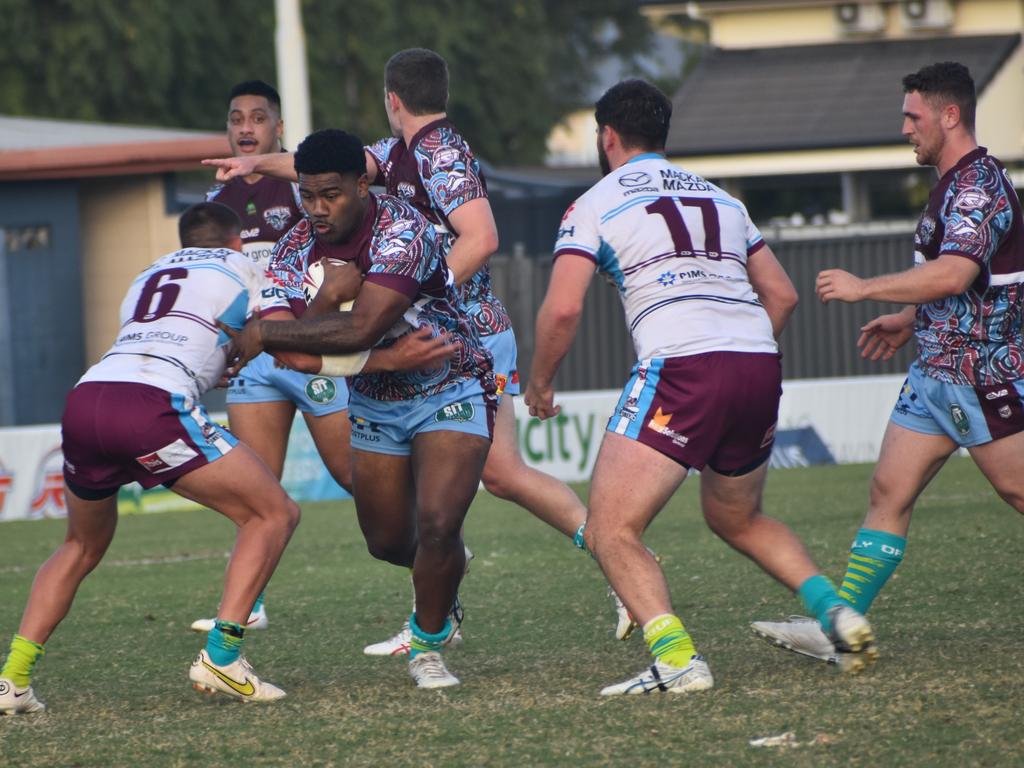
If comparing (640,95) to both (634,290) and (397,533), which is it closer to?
(634,290)

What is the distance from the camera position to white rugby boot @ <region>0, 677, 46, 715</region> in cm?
574

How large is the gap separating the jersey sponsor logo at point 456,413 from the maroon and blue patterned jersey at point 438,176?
37.4 inches

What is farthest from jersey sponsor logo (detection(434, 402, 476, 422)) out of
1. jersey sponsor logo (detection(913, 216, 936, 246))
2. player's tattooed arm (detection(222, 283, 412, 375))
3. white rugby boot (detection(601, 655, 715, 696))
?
jersey sponsor logo (detection(913, 216, 936, 246))

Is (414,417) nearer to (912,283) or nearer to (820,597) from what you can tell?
(820,597)

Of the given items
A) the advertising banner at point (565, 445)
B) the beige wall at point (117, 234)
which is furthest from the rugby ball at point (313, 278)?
the beige wall at point (117, 234)

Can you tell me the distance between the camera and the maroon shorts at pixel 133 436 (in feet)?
18.6

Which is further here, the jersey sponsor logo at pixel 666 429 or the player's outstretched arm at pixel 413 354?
the player's outstretched arm at pixel 413 354

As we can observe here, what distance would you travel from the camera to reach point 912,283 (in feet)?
18.5

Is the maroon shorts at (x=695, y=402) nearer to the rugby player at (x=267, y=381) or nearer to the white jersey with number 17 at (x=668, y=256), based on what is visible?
the white jersey with number 17 at (x=668, y=256)

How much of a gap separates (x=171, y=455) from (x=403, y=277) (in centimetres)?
104

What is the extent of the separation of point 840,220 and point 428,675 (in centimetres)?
2050

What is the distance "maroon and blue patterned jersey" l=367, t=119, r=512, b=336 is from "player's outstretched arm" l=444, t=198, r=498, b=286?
2.0 inches

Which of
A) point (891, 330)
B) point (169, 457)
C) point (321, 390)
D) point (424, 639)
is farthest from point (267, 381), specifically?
point (891, 330)

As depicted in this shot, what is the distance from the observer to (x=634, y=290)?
564 centimetres
